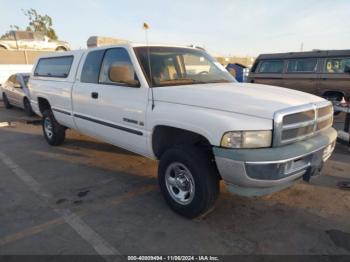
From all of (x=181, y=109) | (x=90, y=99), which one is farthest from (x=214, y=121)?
(x=90, y=99)

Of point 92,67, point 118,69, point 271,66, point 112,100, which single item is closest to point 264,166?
point 118,69

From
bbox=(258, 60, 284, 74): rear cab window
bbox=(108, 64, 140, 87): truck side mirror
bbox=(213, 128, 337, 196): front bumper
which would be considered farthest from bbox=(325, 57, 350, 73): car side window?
bbox=(108, 64, 140, 87): truck side mirror

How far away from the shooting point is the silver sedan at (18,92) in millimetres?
10008

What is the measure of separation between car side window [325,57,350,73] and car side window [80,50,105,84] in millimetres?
7408

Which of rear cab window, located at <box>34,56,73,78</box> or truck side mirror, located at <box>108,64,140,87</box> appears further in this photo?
rear cab window, located at <box>34,56,73,78</box>

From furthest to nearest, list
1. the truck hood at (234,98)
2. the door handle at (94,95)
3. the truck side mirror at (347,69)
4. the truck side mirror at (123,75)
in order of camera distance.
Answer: the truck side mirror at (347,69) → the door handle at (94,95) → the truck side mirror at (123,75) → the truck hood at (234,98)

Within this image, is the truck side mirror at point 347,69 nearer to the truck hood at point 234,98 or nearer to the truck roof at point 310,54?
the truck roof at point 310,54

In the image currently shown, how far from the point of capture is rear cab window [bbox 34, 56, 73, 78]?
17.2 feet

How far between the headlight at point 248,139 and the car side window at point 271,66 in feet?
26.9

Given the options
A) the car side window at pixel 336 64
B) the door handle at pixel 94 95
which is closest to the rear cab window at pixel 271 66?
the car side window at pixel 336 64

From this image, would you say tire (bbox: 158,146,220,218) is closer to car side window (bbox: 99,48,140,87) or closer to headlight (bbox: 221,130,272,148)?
headlight (bbox: 221,130,272,148)

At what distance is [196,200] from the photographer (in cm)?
303

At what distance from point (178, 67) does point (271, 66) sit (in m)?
7.39

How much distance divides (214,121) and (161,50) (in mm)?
1704
